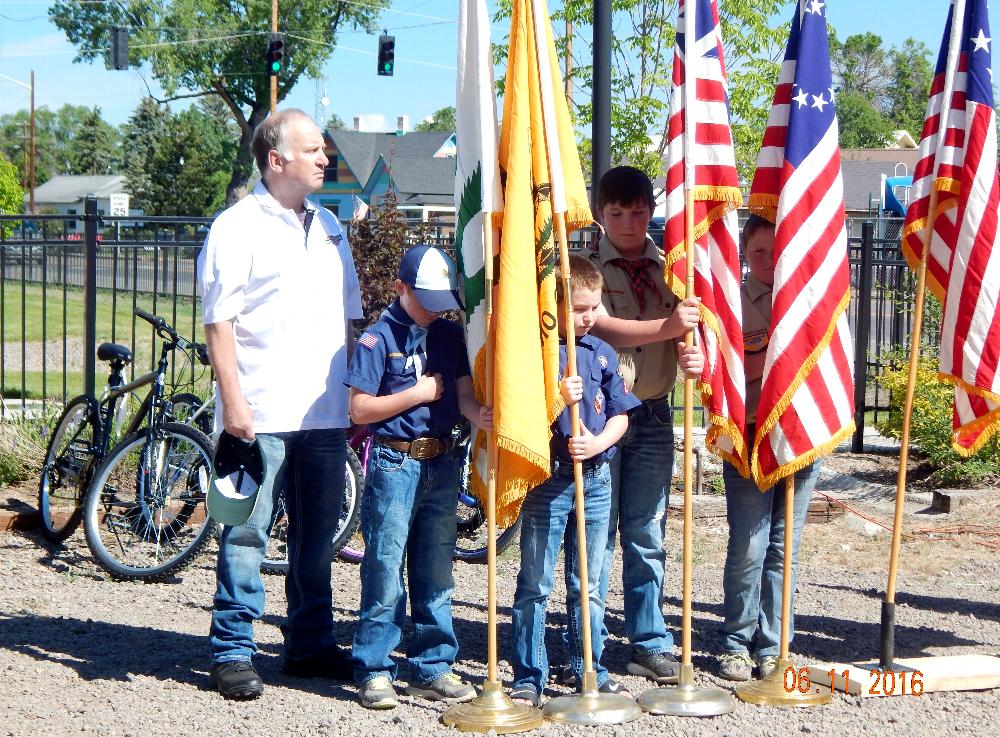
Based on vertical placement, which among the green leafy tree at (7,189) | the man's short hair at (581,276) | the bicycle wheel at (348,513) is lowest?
the bicycle wheel at (348,513)

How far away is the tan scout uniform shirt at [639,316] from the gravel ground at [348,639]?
3.95 feet

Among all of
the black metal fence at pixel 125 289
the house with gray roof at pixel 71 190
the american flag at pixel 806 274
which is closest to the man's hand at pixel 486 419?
the american flag at pixel 806 274

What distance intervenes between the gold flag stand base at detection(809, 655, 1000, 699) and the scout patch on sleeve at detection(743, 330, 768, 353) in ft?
4.27

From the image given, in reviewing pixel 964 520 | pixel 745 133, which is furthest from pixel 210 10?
pixel 964 520

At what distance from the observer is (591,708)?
446 centimetres

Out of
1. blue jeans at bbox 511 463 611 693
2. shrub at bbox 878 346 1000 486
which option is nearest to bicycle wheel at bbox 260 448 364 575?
blue jeans at bbox 511 463 611 693

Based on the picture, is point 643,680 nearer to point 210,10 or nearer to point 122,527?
point 122,527

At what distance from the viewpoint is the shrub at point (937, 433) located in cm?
897

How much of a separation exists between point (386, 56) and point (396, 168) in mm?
39877

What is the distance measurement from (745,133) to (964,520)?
5.87m

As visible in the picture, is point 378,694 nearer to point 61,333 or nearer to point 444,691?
point 444,691

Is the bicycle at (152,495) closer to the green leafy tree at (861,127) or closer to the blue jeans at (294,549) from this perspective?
the blue jeans at (294,549)

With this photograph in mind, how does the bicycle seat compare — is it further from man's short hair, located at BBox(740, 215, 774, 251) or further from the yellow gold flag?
man's short hair, located at BBox(740, 215, 774, 251)
